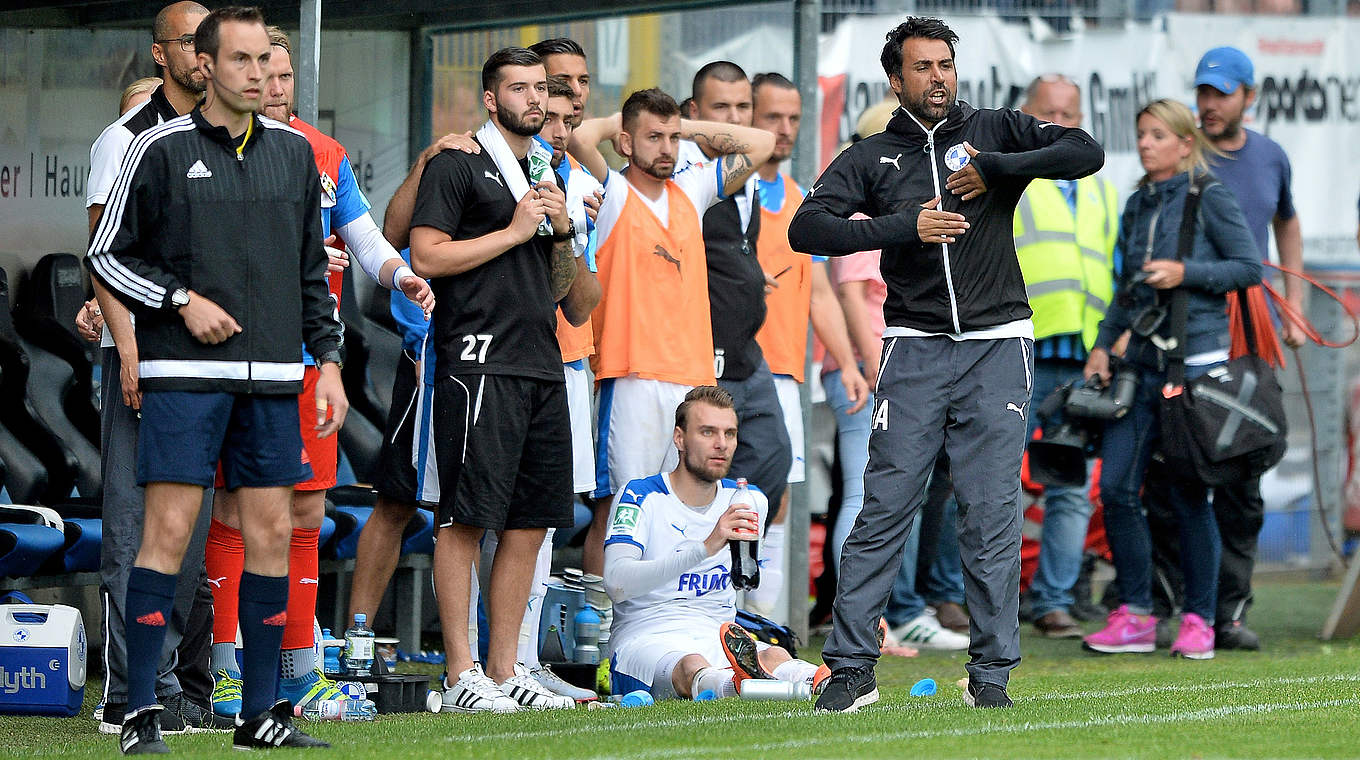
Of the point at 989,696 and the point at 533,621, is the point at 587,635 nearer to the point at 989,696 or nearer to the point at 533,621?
the point at 533,621

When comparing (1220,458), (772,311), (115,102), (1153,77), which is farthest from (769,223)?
(1153,77)

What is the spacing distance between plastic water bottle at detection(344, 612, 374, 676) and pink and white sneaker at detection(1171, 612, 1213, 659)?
11.9ft

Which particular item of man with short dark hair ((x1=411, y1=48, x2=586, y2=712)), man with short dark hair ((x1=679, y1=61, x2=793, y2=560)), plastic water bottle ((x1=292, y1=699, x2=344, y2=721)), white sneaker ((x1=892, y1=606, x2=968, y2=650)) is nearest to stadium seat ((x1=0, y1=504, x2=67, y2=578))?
plastic water bottle ((x1=292, y1=699, x2=344, y2=721))

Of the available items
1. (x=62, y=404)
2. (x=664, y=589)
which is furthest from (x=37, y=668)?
(x=664, y=589)

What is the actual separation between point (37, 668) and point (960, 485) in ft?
9.51

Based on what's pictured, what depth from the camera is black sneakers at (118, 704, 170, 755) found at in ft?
16.9

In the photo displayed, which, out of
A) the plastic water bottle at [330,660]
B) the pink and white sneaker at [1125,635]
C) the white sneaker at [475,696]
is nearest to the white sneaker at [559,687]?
the white sneaker at [475,696]

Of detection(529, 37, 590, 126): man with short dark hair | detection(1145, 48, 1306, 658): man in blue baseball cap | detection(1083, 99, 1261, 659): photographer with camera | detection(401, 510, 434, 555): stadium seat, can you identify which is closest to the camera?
detection(529, 37, 590, 126): man with short dark hair

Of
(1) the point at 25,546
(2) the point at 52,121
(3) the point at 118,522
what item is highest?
(2) the point at 52,121

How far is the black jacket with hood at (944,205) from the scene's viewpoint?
19.6 ft

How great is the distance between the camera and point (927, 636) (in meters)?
9.08

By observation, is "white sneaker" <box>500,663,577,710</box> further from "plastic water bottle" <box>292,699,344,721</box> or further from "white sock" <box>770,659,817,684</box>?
"white sock" <box>770,659,817,684</box>

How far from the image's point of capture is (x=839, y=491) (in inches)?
371

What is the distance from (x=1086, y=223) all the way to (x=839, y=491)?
68.6 inches
